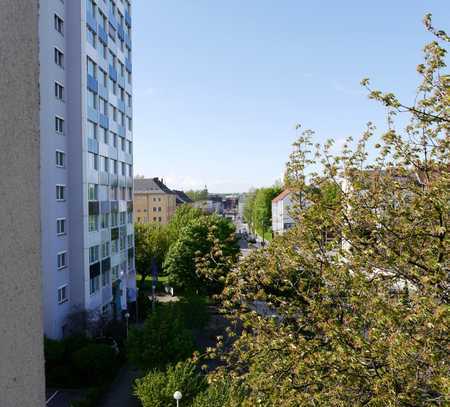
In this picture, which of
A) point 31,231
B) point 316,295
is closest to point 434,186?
point 316,295

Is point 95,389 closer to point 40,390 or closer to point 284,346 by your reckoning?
point 284,346

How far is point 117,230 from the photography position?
36156 mm

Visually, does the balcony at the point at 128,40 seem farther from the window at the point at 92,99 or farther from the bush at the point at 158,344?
the bush at the point at 158,344

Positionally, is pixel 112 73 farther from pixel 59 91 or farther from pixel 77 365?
pixel 77 365

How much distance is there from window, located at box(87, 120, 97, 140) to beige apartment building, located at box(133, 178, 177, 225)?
68498mm

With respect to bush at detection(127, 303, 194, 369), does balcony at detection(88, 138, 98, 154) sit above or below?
above

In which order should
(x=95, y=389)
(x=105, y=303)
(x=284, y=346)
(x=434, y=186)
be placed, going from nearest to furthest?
(x=434, y=186)
(x=284, y=346)
(x=95, y=389)
(x=105, y=303)

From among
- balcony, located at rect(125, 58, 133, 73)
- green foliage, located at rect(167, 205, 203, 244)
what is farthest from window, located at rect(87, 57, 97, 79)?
green foliage, located at rect(167, 205, 203, 244)

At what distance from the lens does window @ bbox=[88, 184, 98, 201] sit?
29452mm

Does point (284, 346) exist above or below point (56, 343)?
above

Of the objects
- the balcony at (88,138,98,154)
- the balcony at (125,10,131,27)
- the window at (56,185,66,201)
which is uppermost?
the balcony at (125,10,131,27)

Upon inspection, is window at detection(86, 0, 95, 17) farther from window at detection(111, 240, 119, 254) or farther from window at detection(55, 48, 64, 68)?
window at detection(111, 240, 119, 254)

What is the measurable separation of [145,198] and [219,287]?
214 ft

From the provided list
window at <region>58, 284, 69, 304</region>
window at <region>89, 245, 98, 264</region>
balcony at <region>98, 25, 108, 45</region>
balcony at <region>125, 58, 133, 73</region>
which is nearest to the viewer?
window at <region>58, 284, 69, 304</region>
